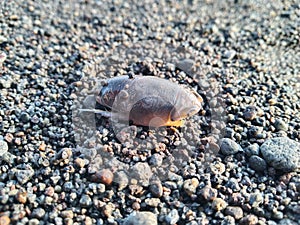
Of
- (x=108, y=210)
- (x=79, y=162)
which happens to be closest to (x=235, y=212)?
(x=108, y=210)

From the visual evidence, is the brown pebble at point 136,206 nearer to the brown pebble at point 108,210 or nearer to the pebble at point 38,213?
the brown pebble at point 108,210

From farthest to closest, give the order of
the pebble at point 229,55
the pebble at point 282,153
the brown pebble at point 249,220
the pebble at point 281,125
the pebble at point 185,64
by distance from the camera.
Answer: the pebble at point 229,55 < the pebble at point 185,64 < the pebble at point 281,125 < the pebble at point 282,153 < the brown pebble at point 249,220

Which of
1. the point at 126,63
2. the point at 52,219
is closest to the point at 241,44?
the point at 126,63

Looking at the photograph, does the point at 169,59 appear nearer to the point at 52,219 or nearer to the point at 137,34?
the point at 137,34

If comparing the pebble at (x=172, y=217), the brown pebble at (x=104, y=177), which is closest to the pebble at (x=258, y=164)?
the pebble at (x=172, y=217)

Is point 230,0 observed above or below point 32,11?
above

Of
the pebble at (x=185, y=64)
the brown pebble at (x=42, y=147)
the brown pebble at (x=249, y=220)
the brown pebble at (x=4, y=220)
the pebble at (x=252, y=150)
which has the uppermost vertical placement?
the pebble at (x=185, y=64)

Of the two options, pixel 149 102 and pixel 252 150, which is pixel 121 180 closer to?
pixel 149 102
